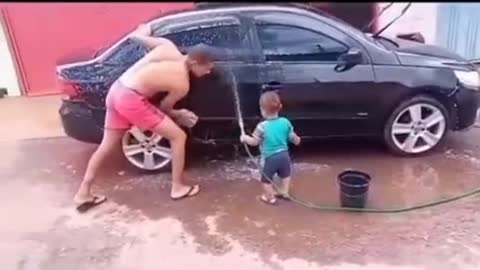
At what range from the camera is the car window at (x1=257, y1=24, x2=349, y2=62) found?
200 inches

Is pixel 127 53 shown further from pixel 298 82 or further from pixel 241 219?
pixel 241 219

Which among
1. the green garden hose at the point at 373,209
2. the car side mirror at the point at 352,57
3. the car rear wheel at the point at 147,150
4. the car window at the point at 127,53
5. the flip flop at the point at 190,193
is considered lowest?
the green garden hose at the point at 373,209

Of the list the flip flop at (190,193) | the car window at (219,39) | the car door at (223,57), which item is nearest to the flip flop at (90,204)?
the flip flop at (190,193)

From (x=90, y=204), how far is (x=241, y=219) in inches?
52.3

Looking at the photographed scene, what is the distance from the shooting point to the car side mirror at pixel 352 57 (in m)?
5.12

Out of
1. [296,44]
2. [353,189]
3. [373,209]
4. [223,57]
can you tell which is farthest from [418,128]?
[223,57]

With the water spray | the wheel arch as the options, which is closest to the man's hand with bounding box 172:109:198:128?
the water spray

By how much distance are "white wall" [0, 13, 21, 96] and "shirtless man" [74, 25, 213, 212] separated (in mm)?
3220

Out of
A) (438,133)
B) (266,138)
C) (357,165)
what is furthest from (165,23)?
(438,133)

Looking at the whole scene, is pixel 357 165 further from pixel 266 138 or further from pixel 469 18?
pixel 469 18

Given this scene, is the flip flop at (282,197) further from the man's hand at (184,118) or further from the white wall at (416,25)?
the white wall at (416,25)

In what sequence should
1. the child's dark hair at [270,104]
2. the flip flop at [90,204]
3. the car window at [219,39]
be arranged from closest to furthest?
the child's dark hair at [270,104] → the flip flop at [90,204] → the car window at [219,39]

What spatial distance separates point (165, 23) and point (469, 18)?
4.30 metres

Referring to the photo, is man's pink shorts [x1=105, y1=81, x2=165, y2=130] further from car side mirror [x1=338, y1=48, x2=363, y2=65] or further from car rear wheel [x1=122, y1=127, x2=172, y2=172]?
car side mirror [x1=338, y1=48, x2=363, y2=65]
